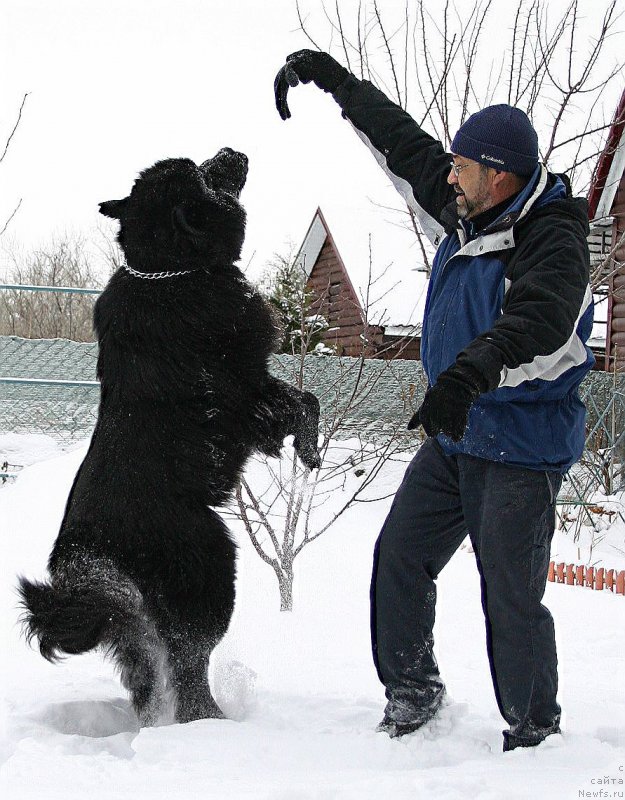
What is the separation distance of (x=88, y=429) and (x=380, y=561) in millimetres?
5662

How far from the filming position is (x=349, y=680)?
118 inches

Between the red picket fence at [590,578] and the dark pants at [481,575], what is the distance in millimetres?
4273

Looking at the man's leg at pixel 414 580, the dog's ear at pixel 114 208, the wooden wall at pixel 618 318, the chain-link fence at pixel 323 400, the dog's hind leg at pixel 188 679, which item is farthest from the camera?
the wooden wall at pixel 618 318

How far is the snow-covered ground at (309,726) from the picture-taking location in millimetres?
1870

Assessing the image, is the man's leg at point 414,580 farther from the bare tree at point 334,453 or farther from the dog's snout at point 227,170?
the bare tree at point 334,453

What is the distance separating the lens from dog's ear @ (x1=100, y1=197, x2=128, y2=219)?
9.21 feet

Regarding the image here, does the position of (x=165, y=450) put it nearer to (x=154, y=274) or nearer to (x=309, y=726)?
(x=154, y=274)

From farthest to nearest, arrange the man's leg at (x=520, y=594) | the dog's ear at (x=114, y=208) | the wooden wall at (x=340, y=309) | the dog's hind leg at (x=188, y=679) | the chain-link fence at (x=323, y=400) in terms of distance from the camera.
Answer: the wooden wall at (x=340, y=309) → the chain-link fence at (x=323, y=400) → the dog's ear at (x=114, y=208) → the dog's hind leg at (x=188, y=679) → the man's leg at (x=520, y=594)

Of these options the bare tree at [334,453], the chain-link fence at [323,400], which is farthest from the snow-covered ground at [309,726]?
the chain-link fence at [323,400]

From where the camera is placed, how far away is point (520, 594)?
216 cm

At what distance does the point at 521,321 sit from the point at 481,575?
2.50 ft

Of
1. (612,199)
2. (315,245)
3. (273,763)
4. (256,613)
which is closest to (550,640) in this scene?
(273,763)

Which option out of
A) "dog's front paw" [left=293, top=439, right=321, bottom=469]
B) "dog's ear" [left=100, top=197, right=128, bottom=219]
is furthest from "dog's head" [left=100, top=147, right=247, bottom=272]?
"dog's front paw" [left=293, top=439, right=321, bottom=469]

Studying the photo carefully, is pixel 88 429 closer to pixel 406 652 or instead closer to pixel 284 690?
pixel 284 690
